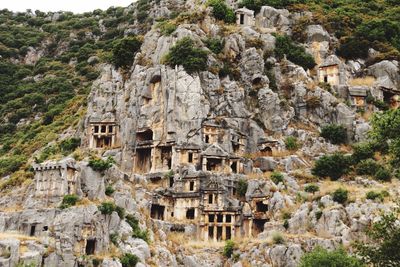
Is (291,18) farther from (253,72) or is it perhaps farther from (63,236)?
(63,236)

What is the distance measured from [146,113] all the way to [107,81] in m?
9.90

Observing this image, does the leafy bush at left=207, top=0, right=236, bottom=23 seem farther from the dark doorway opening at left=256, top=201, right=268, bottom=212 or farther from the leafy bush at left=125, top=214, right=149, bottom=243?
the leafy bush at left=125, top=214, right=149, bottom=243

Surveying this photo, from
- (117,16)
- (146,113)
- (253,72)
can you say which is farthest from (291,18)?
(117,16)

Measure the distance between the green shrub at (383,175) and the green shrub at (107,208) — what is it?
2617 cm

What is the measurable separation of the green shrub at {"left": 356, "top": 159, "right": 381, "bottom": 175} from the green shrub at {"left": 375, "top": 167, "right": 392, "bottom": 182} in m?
1.01

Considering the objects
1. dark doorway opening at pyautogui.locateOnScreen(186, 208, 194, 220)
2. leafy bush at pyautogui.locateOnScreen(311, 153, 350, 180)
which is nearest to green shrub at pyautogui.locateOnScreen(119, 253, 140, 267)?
dark doorway opening at pyautogui.locateOnScreen(186, 208, 194, 220)

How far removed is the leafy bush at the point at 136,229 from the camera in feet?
164

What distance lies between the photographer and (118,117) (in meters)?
67.6

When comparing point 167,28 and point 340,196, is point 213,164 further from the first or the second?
point 167,28

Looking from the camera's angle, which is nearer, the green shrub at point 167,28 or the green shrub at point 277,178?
the green shrub at point 277,178

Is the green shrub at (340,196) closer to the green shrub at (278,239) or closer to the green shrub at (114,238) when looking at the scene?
the green shrub at (278,239)

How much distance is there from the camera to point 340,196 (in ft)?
174

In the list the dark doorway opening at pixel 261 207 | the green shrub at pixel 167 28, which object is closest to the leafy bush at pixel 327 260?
the dark doorway opening at pixel 261 207

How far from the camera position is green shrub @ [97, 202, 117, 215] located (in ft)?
161
